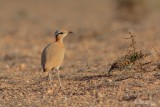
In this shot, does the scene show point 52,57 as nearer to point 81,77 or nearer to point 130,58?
point 81,77

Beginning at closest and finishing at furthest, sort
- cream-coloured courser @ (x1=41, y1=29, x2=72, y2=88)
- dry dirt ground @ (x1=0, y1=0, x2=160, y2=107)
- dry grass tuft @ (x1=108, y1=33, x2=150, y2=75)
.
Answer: dry dirt ground @ (x1=0, y1=0, x2=160, y2=107)
cream-coloured courser @ (x1=41, y1=29, x2=72, y2=88)
dry grass tuft @ (x1=108, y1=33, x2=150, y2=75)

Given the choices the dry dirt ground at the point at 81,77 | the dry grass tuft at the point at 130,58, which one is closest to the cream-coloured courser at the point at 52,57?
the dry dirt ground at the point at 81,77

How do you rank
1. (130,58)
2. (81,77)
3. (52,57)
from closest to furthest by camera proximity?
1. (52,57)
2. (130,58)
3. (81,77)

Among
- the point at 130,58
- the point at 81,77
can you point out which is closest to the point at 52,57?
the point at 81,77

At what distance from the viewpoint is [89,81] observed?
9.17m

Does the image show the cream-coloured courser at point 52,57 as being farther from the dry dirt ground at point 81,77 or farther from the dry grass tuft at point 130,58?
the dry grass tuft at point 130,58

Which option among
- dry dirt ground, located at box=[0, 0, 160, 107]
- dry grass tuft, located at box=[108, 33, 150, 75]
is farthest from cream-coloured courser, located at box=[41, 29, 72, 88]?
dry grass tuft, located at box=[108, 33, 150, 75]

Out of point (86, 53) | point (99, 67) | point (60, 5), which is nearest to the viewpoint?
point (99, 67)

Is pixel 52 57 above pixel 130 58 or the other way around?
above

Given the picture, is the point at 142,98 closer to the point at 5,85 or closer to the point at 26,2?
the point at 5,85

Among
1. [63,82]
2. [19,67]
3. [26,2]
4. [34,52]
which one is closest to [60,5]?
[26,2]

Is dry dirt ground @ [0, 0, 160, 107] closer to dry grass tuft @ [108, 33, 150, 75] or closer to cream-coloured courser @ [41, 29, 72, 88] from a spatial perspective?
dry grass tuft @ [108, 33, 150, 75]

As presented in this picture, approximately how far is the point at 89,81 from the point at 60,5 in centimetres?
3325

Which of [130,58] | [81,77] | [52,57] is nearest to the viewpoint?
[52,57]
